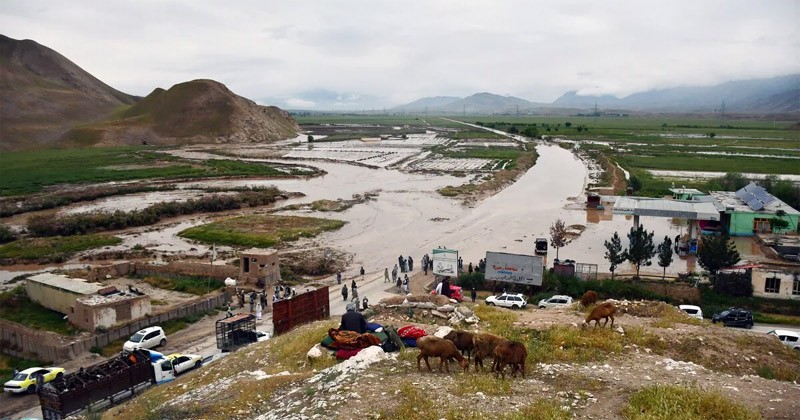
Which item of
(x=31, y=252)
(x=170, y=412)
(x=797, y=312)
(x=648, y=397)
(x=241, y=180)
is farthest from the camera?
(x=241, y=180)

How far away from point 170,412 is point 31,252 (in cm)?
3305

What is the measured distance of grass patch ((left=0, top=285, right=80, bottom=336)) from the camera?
23.4m

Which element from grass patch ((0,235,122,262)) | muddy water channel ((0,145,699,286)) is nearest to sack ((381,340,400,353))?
muddy water channel ((0,145,699,286))

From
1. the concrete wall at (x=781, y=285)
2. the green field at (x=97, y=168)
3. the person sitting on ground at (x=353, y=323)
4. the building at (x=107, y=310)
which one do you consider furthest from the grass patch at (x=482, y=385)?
the green field at (x=97, y=168)

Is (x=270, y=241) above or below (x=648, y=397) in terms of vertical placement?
below

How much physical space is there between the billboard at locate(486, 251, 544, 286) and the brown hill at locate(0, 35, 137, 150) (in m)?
114

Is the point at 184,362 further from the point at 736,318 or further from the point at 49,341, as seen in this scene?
the point at 736,318

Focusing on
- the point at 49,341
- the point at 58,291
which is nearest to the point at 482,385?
the point at 49,341

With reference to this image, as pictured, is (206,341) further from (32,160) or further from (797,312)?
(32,160)

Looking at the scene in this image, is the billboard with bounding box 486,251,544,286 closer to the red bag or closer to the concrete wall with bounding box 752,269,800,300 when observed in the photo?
the concrete wall with bounding box 752,269,800,300

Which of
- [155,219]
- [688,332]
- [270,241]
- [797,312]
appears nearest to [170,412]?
[688,332]

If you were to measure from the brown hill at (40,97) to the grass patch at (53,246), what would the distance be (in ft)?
276

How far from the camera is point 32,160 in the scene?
90438 mm

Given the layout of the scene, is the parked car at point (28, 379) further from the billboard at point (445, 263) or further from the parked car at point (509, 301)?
the billboard at point (445, 263)
